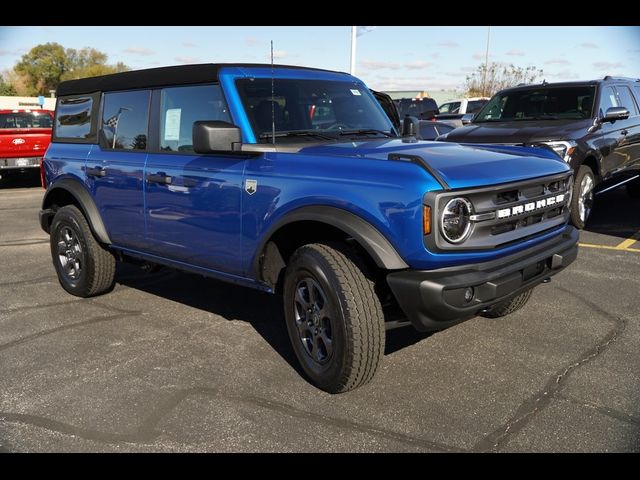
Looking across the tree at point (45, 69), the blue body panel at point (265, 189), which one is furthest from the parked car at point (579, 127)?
the tree at point (45, 69)

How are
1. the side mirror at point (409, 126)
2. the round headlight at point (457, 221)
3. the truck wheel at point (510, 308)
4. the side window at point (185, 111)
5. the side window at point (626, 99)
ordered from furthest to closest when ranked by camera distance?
the side window at point (626, 99), the side mirror at point (409, 126), the truck wheel at point (510, 308), the side window at point (185, 111), the round headlight at point (457, 221)

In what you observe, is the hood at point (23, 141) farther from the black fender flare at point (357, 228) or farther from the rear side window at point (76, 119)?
the black fender flare at point (357, 228)

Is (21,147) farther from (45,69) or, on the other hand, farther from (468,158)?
(45,69)

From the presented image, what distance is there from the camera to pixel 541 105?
27.2 feet

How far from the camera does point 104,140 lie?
16.3 ft

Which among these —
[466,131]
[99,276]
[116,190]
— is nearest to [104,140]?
[116,190]

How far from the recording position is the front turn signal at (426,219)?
2914mm

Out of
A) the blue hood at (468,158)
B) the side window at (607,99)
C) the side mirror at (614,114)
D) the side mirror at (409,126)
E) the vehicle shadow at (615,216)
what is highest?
the side window at (607,99)

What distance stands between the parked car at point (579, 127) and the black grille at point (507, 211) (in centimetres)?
371

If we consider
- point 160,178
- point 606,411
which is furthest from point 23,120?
point 606,411

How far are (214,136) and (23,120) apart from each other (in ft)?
43.7

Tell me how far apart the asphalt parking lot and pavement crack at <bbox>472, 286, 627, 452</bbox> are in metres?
0.01

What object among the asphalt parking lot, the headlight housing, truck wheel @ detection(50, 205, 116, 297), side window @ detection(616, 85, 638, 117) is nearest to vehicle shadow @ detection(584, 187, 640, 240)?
the headlight housing
